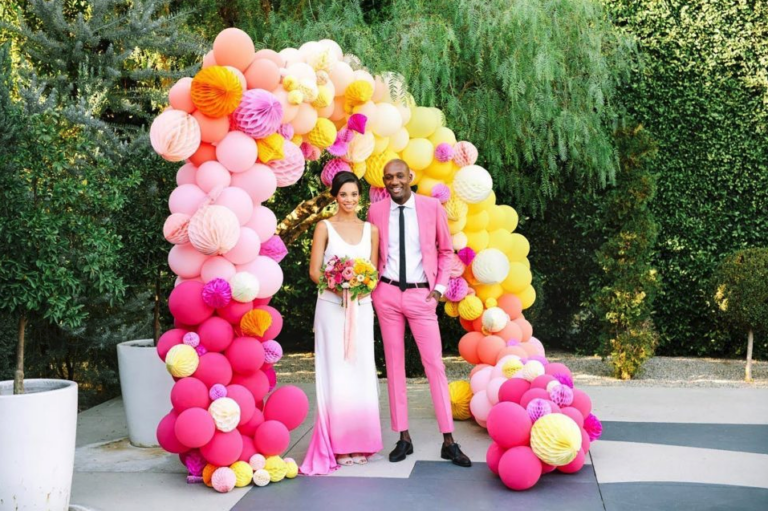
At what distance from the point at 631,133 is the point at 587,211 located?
3.95 feet

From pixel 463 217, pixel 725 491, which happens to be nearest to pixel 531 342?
pixel 463 217

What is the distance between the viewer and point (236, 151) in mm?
4617

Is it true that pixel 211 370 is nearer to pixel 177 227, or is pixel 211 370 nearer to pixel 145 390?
pixel 177 227

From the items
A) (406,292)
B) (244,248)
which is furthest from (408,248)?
(244,248)

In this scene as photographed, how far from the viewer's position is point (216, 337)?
455 cm

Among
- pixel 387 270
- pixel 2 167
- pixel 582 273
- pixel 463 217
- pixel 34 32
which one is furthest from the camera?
pixel 582 273

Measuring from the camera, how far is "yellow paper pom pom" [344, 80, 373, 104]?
5.25 m

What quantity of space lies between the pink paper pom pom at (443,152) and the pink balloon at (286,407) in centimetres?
191

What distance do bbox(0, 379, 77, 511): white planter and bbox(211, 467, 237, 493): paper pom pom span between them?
0.78 meters

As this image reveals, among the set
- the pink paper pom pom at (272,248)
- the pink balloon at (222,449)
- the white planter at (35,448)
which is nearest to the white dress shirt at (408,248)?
the pink paper pom pom at (272,248)

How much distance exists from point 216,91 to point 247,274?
100 centimetres

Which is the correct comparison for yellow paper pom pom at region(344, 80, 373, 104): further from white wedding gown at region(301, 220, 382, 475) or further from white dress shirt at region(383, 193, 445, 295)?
white wedding gown at region(301, 220, 382, 475)

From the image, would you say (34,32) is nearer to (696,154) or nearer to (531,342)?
(531,342)

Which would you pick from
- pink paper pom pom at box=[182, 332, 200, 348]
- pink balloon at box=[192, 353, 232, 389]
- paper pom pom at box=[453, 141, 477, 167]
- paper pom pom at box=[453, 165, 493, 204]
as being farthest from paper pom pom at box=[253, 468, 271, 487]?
paper pom pom at box=[453, 141, 477, 167]
